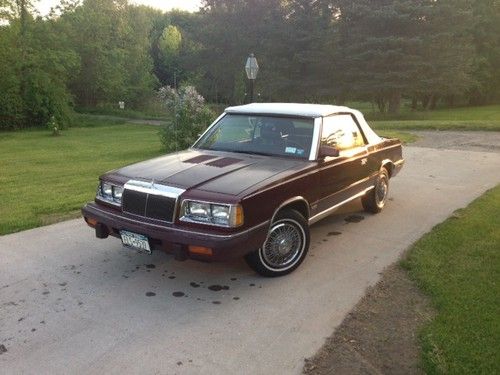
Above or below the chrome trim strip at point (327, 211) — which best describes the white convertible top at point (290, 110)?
above

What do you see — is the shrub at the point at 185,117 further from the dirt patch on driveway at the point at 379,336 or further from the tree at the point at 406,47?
the tree at the point at 406,47

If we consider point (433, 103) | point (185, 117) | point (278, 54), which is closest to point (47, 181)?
point (185, 117)

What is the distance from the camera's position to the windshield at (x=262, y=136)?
5.14 meters

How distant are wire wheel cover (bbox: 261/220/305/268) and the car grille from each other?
3.28 feet

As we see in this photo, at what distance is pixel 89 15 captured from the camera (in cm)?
4491

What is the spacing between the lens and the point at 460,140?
1541 centimetres

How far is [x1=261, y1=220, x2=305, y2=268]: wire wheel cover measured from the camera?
4496 mm

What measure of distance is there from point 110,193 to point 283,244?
5.99 ft

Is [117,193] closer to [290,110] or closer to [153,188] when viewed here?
[153,188]

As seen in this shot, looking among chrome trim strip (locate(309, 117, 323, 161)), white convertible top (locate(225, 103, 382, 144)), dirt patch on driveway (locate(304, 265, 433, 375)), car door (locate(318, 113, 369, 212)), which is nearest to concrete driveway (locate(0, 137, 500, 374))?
dirt patch on driveway (locate(304, 265, 433, 375))

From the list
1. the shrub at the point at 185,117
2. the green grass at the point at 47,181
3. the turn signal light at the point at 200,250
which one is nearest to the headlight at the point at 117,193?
the turn signal light at the point at 200,250

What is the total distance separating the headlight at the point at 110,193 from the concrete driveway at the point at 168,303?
0.72 meters

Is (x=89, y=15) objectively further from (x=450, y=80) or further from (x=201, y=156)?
(x=201, y=156)

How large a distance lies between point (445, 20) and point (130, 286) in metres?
32.9
